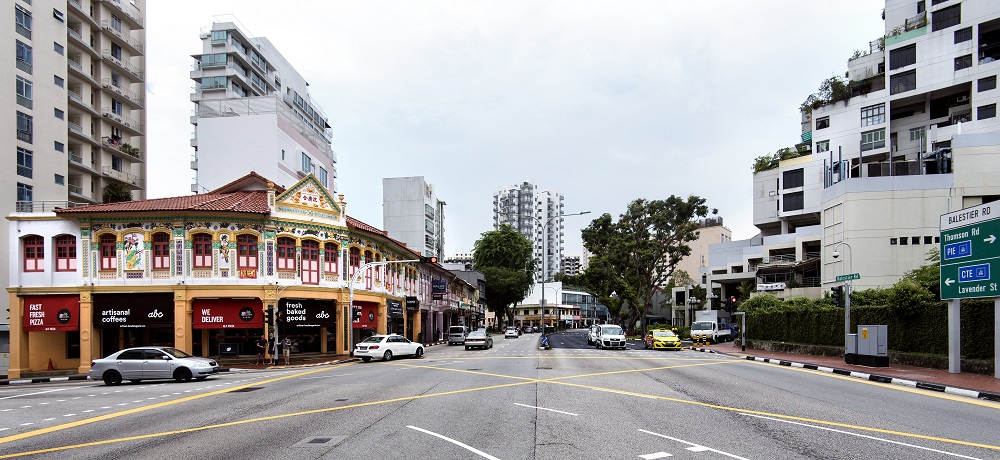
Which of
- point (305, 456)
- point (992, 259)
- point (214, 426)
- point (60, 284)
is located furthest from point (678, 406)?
point (60, 284)

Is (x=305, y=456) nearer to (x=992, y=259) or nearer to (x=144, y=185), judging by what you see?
(x=992, y=259)

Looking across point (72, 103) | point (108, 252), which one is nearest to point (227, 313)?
point (108, 252)

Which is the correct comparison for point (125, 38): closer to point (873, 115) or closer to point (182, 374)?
point (182, 374)

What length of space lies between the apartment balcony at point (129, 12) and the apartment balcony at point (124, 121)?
8.95 meters

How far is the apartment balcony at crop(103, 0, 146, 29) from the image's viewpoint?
5861cm

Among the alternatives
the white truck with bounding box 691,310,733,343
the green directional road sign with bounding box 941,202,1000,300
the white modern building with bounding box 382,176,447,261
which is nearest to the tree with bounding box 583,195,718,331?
the white truck with bounding box 691,310,733,343

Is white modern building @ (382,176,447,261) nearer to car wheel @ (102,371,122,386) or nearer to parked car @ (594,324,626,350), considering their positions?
parked car @ (594,324,626,350)

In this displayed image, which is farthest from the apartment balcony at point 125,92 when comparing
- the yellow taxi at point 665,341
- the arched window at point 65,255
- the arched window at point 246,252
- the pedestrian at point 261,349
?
the yellow taxi at point 665,341

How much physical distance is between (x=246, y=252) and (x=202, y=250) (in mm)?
2327

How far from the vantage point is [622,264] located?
7112cm

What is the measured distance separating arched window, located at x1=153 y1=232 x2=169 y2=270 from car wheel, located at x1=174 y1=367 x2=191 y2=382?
13.7m

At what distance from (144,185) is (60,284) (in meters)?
30.8

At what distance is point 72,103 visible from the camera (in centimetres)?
5384

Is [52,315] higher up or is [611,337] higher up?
[52,315]
